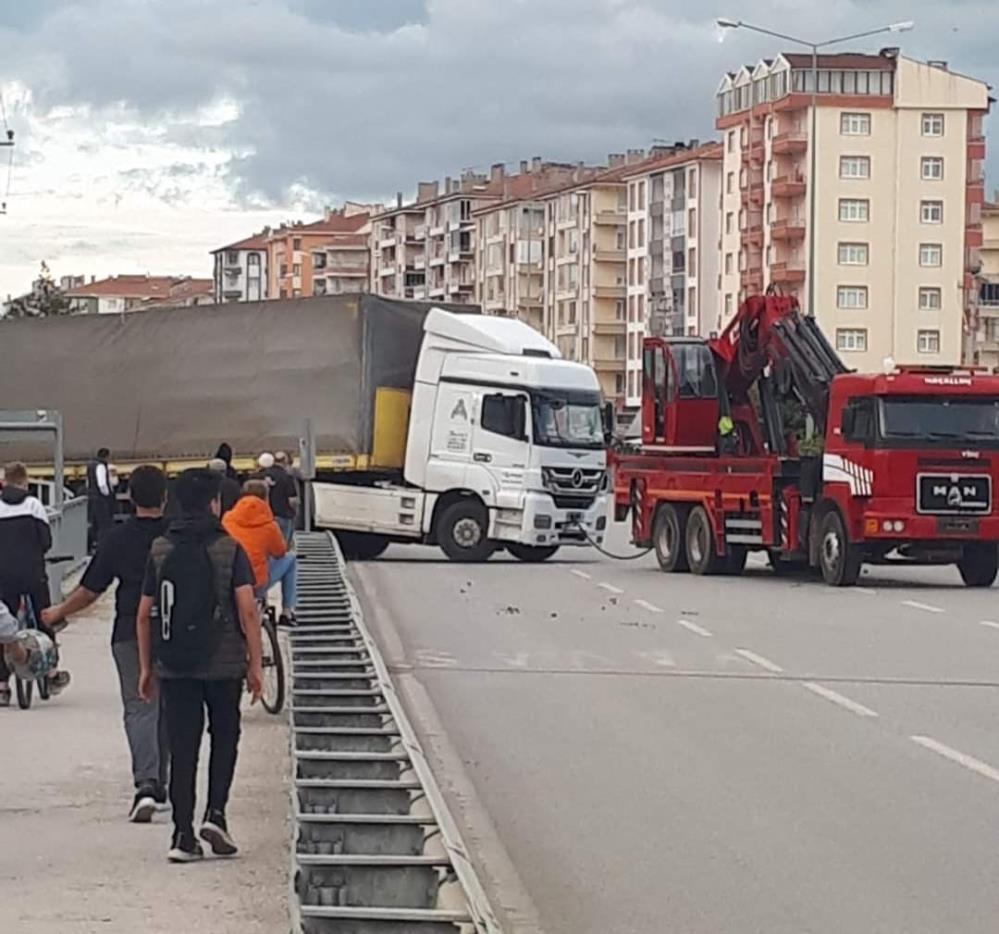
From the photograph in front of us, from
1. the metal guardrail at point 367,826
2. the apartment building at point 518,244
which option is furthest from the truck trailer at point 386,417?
the apartment building at point 518,244

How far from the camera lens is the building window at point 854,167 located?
116312mm

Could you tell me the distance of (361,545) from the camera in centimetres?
3869

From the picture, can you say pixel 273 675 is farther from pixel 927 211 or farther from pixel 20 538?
pixel 927 211

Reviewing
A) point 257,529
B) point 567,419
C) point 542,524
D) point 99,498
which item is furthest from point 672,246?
point 257,529

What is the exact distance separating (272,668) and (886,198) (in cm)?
10407

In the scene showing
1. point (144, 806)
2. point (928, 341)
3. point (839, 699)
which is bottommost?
point (839, 699)

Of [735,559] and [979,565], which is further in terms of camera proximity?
[735,559]

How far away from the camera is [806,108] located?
117 meters

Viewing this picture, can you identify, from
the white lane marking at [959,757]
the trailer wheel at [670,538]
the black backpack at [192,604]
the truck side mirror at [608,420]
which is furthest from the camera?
the truck side mirror at [608,420]

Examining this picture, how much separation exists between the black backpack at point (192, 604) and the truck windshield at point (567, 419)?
26.3m

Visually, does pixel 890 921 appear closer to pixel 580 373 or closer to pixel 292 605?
pixel 292 605

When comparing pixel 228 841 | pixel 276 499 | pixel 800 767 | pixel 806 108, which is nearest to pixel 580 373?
pixel 276 499

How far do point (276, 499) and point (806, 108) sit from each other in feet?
305

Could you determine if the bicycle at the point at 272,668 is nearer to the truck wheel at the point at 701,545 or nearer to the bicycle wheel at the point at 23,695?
the bicycle wheel at the point at 23,695
